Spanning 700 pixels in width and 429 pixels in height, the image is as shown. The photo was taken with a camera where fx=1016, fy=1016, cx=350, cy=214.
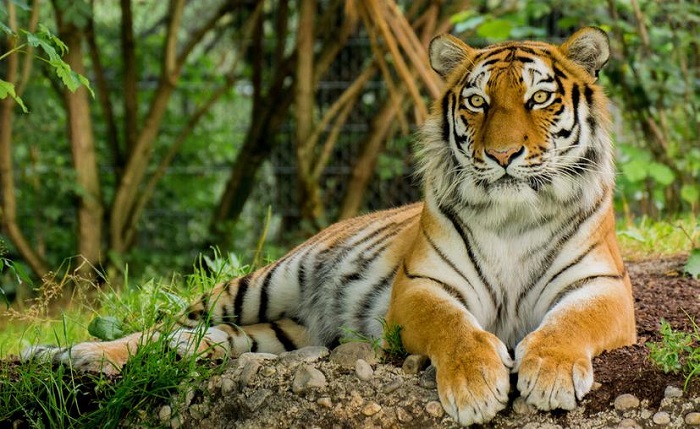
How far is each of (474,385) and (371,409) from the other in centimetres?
37

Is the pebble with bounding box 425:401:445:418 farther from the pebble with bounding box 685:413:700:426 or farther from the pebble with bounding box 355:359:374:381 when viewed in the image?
the pebble with bounding box 685:413:700:426

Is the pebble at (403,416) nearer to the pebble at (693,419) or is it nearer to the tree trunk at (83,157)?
the pebble at (693,419)

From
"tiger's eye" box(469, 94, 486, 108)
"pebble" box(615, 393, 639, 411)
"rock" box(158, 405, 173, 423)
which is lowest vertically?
"rock" box(158, 405, 173, 423)

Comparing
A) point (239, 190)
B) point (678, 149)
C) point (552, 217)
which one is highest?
point (552, 217)

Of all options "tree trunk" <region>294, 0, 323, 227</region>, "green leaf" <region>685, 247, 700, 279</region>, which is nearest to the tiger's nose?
"green leaf" <region>685, 247, 700, 279</region>

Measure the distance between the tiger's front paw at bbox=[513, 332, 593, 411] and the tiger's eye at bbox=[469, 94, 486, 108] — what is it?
Answer: 3.08 ft

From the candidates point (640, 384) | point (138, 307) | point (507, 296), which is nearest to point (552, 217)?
point (507, 296)

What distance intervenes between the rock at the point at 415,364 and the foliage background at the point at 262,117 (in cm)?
345

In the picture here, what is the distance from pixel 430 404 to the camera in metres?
2.93

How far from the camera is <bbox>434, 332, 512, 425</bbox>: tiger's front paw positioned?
109 inches

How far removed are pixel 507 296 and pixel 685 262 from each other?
61.7 inches

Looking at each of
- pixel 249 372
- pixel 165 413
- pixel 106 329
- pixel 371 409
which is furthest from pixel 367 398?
pixel 106 329

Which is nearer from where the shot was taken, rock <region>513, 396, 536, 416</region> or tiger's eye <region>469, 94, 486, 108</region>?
rock <region>513, 396, 536, 416</region>

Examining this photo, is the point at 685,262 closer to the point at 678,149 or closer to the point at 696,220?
the point at 696,220
